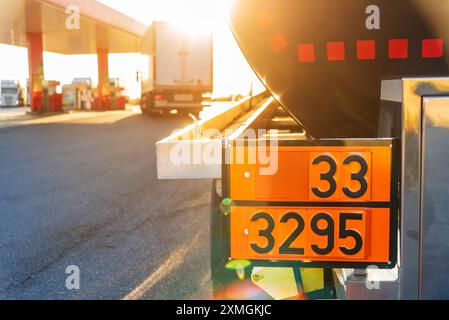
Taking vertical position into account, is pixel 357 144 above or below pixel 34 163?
above

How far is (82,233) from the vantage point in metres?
6.29

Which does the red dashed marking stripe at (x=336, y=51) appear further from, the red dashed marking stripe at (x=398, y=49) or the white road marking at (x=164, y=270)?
the white road marking at (x=164, y=270)

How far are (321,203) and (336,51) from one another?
0.65 meters

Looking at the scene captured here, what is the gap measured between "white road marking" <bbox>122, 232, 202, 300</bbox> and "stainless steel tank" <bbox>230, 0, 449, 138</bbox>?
2.49 m

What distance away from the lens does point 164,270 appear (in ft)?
16.4

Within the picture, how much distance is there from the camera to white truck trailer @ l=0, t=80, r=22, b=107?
53.0 metres

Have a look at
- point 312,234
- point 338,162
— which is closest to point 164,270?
point 312,234

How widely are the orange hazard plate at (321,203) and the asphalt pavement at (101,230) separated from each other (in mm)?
2576

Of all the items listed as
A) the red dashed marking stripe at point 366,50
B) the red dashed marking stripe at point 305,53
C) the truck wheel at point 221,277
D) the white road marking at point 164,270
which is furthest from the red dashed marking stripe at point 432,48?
the white road marking at point 164,270

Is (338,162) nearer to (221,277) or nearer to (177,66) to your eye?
(221,277)

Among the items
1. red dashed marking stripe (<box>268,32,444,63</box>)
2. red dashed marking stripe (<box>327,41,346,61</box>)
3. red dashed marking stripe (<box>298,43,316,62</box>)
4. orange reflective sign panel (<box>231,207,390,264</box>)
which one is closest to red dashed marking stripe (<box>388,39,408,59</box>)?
red dashed marking stripe (<box>268,32,444,63</box>)

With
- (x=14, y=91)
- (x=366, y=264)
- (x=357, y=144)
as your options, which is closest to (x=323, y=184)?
(x=357, y=144)
